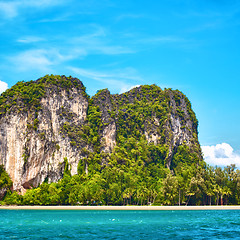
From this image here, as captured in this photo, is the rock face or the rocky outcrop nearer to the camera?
the rocky outcrop

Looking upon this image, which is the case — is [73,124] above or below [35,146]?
above

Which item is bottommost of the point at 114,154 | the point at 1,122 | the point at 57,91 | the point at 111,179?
the point at 111,179

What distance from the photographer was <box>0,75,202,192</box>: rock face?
5162 inches

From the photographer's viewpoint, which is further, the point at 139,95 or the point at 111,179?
the point at 139,95

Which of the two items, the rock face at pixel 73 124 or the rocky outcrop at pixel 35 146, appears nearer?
the rocky outcrop at pixel 35 146

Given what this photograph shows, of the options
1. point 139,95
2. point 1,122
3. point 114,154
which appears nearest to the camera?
point 1,122

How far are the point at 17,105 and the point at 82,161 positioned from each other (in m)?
33.7

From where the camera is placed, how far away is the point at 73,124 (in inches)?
5753

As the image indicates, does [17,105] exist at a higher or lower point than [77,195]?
higher

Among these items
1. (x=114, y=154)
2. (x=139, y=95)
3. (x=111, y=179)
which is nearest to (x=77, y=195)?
(x=111, y=179)

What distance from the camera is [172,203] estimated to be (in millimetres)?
111812

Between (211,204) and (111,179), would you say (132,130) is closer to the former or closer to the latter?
(111,179)

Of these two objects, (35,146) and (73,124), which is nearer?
(35,146)

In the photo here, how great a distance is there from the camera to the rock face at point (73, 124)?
430 feet
